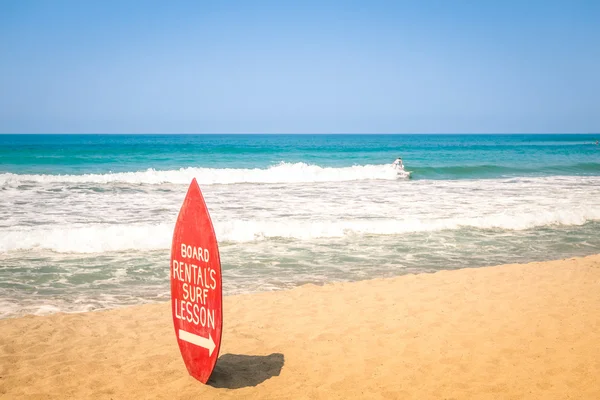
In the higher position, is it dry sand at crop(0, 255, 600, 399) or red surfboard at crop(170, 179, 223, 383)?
red surfboard at crop(170, 179, 223, 383)

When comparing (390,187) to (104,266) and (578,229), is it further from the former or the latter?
(104,266)

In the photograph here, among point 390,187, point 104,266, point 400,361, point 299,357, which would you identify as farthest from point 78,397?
point 390,187

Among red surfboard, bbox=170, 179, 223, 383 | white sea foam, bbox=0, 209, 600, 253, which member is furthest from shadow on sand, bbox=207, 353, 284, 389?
white sea foam, bbox=0, 209, 600, 253

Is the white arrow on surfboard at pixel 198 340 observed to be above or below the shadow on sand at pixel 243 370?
above

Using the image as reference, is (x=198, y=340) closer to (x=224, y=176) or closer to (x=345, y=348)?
(x=345, y=348)

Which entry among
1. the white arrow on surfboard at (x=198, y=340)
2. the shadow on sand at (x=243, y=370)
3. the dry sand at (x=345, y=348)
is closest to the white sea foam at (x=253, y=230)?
the dry sand at (x=345, y=348)

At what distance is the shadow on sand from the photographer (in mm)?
4379

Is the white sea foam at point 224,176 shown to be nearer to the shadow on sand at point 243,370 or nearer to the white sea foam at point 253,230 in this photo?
the white sea foam at point 253,230

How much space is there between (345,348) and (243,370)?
3.50 feet

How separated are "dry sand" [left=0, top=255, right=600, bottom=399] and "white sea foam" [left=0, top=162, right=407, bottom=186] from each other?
1838cm

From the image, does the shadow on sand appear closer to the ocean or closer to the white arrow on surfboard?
the white arrow on surfboard

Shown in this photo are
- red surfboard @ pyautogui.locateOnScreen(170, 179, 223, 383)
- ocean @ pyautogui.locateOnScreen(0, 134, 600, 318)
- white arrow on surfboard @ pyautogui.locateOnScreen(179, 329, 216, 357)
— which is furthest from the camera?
ocean @ pyautogui.locateOnScreen(0, 134, 600, 318)

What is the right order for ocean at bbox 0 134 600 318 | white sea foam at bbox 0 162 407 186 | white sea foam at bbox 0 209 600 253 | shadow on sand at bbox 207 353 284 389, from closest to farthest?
1. shadow on sand at bbox 207 353 284 389
2. ocean at bbox 0 134 600 318
3. white sea foam at bbox 0 209 600 253
4. white sea foam at bbox 0 162 407 186

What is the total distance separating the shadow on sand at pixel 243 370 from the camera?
4.38m
